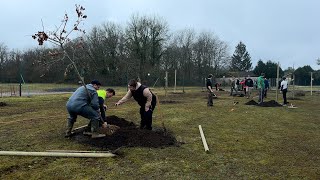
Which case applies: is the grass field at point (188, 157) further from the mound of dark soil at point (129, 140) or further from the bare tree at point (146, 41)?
the bare tree at point (146, 41)

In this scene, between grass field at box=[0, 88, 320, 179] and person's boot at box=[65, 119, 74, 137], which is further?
person's boot at box=[65, 119, 74, 137]

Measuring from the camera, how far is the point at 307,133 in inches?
416

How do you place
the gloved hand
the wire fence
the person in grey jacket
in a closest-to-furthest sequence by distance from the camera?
the person in grey jacket → the gloved hand → the wire fence

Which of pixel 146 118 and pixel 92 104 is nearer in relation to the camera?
pixel 92 104

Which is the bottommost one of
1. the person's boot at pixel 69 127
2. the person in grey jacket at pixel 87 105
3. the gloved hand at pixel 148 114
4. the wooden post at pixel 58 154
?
the wooden post at pixel 58 154

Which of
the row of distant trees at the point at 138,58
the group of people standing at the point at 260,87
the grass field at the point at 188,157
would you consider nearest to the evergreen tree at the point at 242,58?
the row of distant trees at the point at 138,58

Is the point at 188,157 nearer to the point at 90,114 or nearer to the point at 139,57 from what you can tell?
the point at 90,114

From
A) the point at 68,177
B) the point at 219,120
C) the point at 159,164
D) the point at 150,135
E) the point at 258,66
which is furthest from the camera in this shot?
the point at 258,66

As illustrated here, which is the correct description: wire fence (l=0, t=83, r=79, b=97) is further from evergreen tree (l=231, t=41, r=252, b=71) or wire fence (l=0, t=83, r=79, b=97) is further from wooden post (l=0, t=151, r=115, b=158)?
evergreen tree (l=231, t=41, r=252, b=71)

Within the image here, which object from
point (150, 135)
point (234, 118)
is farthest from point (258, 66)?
point (150, 135)

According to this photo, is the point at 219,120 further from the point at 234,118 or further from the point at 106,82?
the point at 106,82

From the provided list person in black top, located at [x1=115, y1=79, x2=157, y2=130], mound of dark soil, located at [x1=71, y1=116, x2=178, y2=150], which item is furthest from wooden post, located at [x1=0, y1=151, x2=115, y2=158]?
person in black top, located at [x1=115, y1=79, x2=157, y2=130]

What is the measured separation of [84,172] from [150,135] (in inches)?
112

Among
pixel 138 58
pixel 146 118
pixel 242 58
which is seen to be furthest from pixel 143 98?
pixel 242 58
